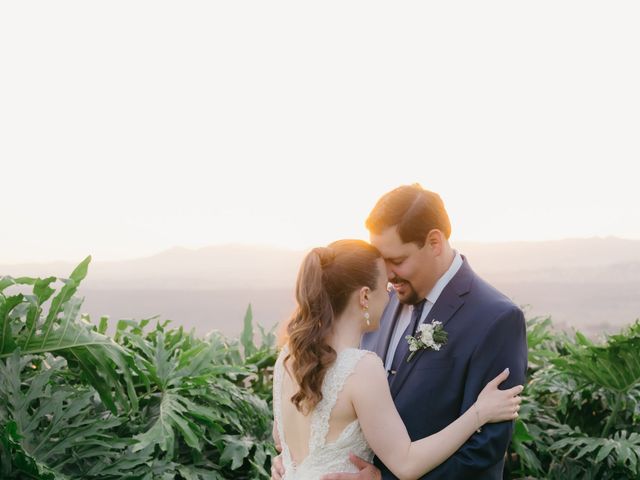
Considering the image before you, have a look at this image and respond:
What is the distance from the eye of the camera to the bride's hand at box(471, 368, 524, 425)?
2.94 metres

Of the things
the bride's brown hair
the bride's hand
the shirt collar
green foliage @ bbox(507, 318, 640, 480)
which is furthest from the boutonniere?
green foliage @ bbox(507, 318, 640, 480)

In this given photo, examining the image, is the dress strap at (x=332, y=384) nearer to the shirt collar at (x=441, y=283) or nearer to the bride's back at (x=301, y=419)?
the bride's back at (x=301, y=419)

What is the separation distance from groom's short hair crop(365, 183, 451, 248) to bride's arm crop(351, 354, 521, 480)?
569 mm

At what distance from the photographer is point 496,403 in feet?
9.68

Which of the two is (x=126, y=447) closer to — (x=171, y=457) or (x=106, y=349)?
(x=171, y=457)

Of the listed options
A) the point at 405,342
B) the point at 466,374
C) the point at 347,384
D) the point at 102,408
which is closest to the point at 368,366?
the point at 347,384

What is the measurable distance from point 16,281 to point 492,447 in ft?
8.38

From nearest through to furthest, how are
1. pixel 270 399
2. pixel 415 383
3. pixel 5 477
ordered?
1. pixel 415 383
2. pixel 5 477
3. pixel 270 399

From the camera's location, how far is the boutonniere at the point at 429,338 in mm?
3152

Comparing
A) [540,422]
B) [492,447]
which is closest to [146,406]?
[492,447]

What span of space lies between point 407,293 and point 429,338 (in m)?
0.26

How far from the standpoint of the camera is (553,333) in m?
6.68

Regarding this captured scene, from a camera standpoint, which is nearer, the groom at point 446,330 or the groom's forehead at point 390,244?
the groom at point 446,330

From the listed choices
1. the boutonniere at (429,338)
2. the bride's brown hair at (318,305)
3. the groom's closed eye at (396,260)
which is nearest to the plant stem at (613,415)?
the boutonniere at (429,338)
